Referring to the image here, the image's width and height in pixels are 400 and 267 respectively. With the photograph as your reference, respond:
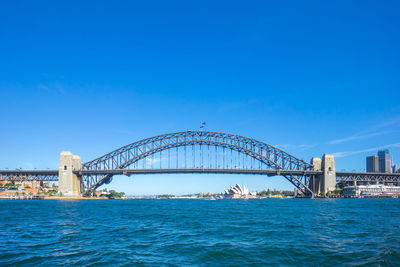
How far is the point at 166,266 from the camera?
10172 mm

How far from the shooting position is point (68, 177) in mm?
89438

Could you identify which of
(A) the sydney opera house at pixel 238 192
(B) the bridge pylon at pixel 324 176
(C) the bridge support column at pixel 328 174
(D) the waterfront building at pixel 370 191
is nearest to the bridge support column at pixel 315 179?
(B) the bridge pylon at pixel 324 176

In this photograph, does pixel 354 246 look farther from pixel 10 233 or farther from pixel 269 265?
pixel 10 233

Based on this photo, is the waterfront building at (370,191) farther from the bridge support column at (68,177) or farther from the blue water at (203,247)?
the blue water at (203,247)

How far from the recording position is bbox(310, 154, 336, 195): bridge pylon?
9606 cm

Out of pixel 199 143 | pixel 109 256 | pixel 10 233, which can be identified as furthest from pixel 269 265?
pixel 199 143

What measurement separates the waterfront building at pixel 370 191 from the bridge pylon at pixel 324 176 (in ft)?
33.3

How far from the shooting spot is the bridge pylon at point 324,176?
315ft

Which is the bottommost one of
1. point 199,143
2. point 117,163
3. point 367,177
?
point 367,177

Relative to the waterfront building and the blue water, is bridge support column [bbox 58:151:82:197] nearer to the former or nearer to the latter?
the blue water

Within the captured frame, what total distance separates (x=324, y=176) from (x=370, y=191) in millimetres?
20298

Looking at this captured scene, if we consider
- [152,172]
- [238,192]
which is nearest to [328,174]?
[152,172]

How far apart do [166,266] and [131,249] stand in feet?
10.9

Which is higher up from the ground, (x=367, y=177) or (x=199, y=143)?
(x=199, y=143)
